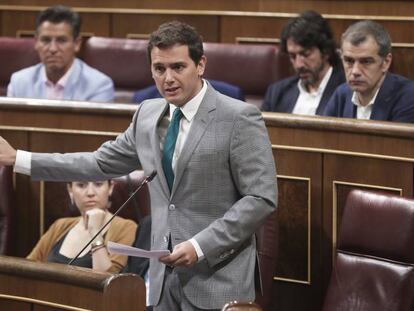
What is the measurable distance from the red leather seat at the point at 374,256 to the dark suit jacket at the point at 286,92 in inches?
19.8

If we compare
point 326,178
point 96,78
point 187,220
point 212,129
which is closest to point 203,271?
point 187,220

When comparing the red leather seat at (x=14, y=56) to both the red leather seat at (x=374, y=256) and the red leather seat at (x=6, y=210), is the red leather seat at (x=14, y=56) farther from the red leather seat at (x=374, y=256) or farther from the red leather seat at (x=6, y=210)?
the red leather seat at (x=374, y=256)

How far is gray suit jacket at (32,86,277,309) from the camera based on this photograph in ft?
3.68

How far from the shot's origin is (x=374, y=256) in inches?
55.7

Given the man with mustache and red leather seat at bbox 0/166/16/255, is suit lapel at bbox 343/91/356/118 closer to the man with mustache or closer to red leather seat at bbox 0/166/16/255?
the man with mustache

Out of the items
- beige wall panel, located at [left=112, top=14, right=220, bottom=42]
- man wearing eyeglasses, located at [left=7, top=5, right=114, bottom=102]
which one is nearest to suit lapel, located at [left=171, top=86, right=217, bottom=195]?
man wearing eyeglasses, located at [left=7, top=5, right=114, bottom=102]

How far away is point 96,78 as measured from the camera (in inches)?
80.5

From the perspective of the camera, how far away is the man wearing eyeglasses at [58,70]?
6.73ft

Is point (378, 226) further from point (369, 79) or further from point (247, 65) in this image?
point (247, 65)

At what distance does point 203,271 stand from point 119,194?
51 cm

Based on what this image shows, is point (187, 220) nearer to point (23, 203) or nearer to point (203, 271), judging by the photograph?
point (203, 271)

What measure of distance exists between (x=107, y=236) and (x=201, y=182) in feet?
1.57

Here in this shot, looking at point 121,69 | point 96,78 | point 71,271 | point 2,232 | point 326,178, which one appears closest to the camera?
point 71,271

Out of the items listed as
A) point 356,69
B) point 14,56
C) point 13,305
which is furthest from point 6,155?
point 14,56
